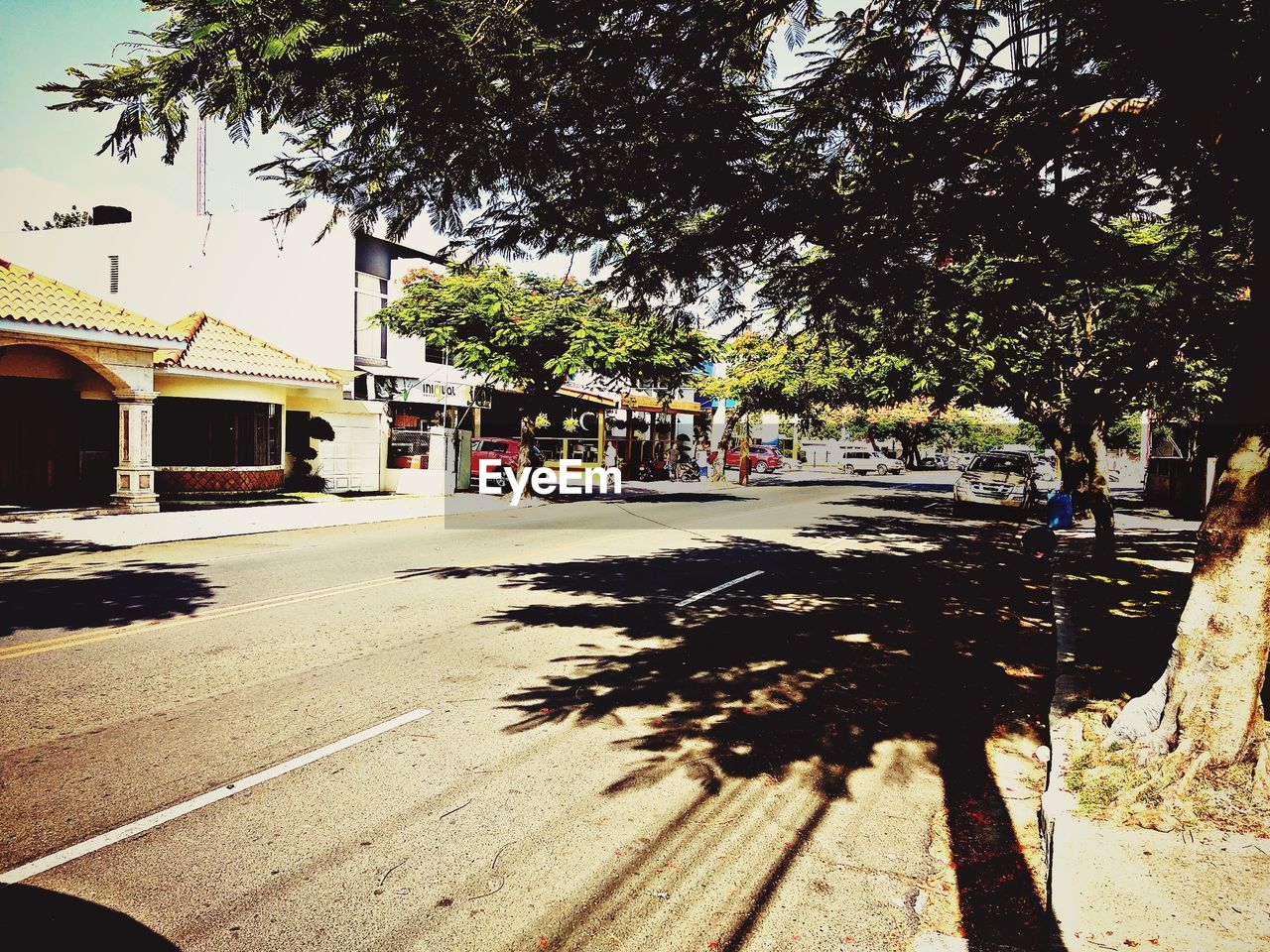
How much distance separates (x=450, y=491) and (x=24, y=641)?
18440 millimetres

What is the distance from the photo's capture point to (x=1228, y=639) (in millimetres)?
4055

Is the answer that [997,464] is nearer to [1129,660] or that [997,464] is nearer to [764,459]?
[1129,660]

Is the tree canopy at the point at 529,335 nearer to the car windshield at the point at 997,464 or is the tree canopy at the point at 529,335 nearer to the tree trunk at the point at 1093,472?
the car windshield at the point at 997,464

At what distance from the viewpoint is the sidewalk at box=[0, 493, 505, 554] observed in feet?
44.3

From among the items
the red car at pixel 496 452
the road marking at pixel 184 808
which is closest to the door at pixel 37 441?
the red car at pixel 496 452

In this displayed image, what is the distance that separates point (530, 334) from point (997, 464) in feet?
47.4

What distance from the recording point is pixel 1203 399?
778 inches

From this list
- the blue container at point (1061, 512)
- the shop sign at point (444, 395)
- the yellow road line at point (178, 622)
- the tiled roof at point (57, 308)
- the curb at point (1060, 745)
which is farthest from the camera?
the shop sign at point (444, 395)

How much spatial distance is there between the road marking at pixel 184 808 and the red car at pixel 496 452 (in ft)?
73.4

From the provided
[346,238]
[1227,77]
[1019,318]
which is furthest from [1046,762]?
[346,238]

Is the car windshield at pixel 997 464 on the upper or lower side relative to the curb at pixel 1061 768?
upper

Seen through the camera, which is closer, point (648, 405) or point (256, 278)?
point (256, 278)

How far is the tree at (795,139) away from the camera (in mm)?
4031

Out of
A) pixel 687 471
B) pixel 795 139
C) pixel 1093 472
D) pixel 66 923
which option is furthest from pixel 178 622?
pixel 687 471
